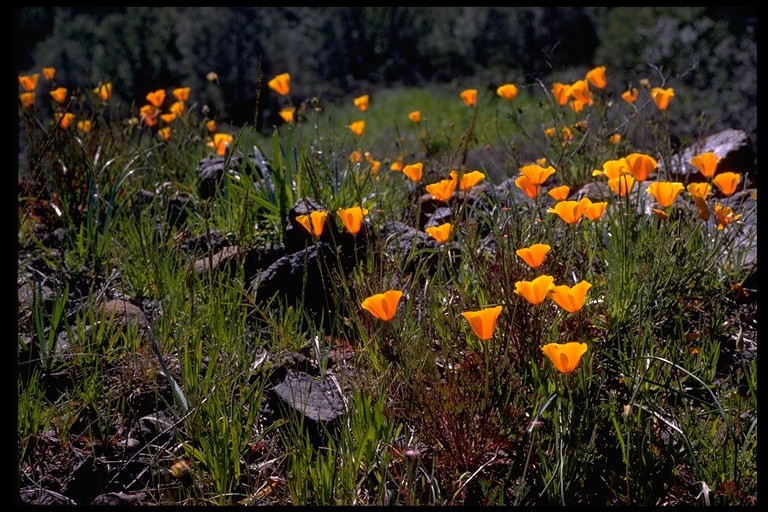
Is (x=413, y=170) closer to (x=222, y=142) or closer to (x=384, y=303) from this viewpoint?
(x=384, y=303)

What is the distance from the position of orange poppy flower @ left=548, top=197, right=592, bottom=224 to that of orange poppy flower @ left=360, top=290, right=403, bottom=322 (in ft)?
2.00

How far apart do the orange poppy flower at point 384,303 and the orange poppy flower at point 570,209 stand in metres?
0.61

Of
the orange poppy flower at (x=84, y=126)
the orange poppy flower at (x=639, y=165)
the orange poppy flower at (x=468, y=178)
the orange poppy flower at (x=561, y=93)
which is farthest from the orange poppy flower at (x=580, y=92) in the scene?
the orange poppy flower at (x=84, y=126)

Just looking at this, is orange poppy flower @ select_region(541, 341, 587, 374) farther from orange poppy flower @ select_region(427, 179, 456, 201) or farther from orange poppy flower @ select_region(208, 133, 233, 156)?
orange poppy flower @ select_region(208, 133, 233, 156)

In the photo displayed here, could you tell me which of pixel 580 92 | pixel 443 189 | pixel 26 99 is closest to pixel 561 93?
pixel 580 92

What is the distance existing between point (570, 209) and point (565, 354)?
0.59m

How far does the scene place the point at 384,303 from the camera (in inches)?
71.1

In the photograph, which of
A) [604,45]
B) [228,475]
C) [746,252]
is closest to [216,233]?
[228,475]

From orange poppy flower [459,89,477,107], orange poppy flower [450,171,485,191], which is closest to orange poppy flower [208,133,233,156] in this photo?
orange poppy flower [459,89,477,107]

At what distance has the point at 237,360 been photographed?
7.62ft

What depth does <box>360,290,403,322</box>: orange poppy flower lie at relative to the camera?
1.79m

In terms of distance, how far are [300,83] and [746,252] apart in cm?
1217

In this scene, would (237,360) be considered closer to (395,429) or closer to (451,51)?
(395,429)

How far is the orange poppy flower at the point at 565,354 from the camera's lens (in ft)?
5.46
